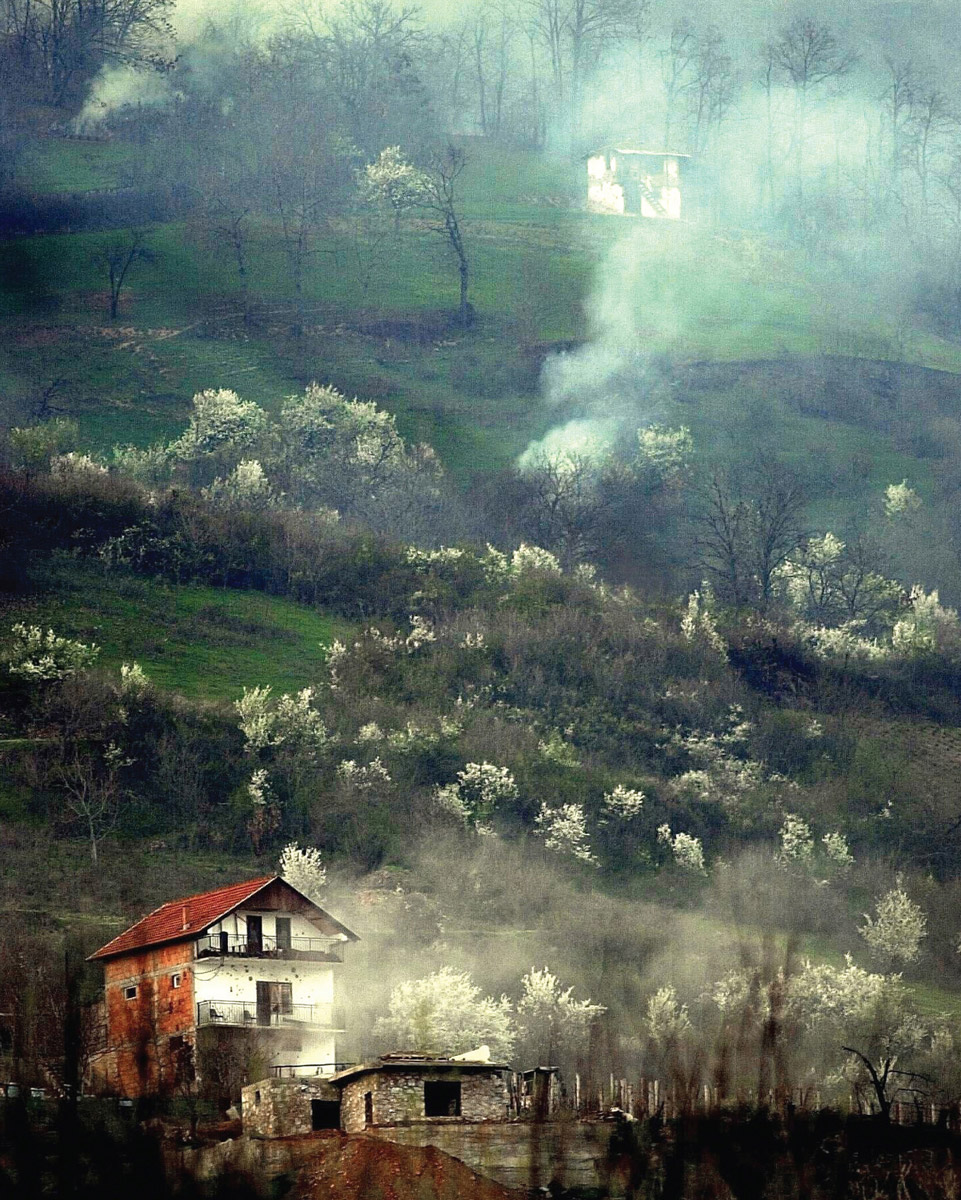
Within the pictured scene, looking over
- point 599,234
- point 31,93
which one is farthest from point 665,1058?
point 31,93

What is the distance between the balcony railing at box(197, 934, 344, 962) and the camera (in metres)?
68.6

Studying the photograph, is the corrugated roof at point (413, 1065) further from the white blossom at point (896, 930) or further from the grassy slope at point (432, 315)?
the grassy slope at point (432, 315)

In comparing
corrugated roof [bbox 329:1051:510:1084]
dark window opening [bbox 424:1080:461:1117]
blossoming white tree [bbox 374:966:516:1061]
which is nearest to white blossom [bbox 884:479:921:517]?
blossoming white tree [bbox 374:966:516:1061]

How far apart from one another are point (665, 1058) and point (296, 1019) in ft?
35.2

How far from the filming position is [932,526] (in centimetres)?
15288

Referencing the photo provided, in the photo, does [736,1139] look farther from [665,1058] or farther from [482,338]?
[482,338]

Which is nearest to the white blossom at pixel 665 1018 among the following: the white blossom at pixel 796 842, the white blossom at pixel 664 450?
the white blossom at pixel 796 842

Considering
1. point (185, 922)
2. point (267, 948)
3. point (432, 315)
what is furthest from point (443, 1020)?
point (432, 315)

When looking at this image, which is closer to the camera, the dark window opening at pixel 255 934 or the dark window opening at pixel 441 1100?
the dark window opening at pixel 441 1100

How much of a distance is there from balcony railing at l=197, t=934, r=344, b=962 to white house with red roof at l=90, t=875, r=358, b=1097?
0.09ft

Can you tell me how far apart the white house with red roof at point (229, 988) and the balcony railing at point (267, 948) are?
27 mm

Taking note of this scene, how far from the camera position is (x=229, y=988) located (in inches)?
2692

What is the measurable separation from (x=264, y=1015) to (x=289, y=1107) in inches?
462

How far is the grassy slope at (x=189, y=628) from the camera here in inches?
4277
